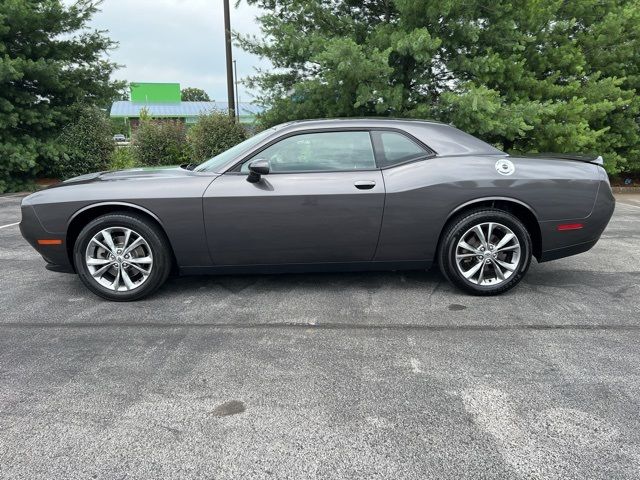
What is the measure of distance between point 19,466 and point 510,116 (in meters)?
9.00

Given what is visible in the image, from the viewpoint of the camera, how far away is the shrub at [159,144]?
12078 millimetres

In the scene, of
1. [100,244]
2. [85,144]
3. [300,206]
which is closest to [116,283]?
[100,244]

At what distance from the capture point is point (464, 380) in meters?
2.60

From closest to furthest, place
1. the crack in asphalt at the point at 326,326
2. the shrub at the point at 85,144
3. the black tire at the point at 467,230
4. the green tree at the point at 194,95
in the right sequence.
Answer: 1. the crack in asphalt at the point at 326,326
2. the black tire at the point at 467,230
3. the shrub at the point at 85,144
4. the green tree at the point at 194,95

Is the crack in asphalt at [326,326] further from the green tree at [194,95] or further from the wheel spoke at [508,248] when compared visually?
the green tree at [194,95]

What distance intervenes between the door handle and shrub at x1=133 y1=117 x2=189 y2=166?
9.31 m

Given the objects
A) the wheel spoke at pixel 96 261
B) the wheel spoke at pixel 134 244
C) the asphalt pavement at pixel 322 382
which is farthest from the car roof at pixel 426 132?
the wheel spoke at pixel 96 261

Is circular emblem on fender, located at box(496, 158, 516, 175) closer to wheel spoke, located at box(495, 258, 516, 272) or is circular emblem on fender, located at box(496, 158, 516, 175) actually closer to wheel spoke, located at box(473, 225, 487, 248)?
wheel spoke, located at box(473, 225, 487, 248)

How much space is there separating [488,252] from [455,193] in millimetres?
562

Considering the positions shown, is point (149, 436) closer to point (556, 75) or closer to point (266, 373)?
point (266, 373)

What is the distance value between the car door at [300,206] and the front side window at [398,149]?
0.41ft

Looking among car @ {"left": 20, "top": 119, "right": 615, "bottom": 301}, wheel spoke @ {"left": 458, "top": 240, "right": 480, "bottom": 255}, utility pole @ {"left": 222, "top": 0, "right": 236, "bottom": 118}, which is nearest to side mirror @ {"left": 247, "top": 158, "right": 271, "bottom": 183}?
car @ {"left": 20, "top": 119, "right": 615, "bottom": 301}

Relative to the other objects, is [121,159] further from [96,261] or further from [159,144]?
[96,261]

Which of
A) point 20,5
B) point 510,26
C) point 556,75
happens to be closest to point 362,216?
point 510,26
